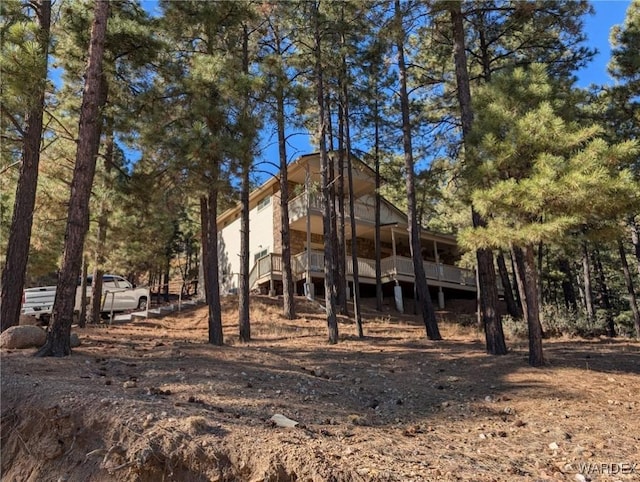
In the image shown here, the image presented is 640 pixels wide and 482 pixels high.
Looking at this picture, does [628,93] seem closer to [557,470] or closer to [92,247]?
[557,470]

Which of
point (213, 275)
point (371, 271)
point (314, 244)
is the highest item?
point (314, 244)

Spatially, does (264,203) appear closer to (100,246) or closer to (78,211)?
(100,246)

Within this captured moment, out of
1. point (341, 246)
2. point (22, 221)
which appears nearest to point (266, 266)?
point (341, 246)

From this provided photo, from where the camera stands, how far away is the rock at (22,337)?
7.24 meters

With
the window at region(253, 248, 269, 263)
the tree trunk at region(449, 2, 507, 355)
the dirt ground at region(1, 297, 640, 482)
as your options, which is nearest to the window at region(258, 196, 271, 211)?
the window at region(253, 248, 269, 263)

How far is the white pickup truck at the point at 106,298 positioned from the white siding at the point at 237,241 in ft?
14.5

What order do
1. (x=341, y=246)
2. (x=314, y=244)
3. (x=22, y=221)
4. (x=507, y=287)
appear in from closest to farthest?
(x=22, y=221), (x=507, y=287), (x=341, y=246), (x=314, y=244)

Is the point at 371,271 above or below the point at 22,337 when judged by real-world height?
above

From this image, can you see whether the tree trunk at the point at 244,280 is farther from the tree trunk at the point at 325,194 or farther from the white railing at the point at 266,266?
the white railing at the point at 266,266

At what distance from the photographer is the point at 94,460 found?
12.1 feet

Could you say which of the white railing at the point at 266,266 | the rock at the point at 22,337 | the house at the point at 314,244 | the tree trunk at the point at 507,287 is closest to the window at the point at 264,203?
the house at the point at 314,244

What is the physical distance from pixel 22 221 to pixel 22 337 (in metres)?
2.50

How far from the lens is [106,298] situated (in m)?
17.8

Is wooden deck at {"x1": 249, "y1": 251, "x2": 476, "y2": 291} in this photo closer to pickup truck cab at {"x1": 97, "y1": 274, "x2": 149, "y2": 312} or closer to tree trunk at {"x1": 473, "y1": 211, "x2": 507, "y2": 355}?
pickup truck cab at {"x1": 97, "y1": 274, "x2": 149, "y2": 312}
